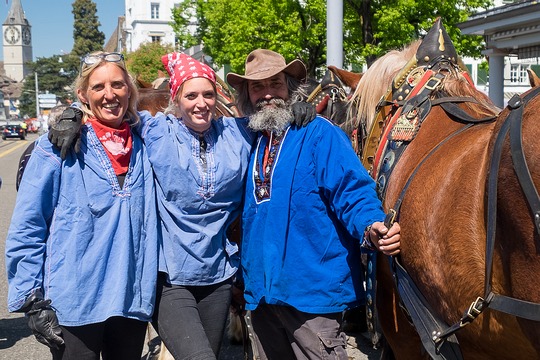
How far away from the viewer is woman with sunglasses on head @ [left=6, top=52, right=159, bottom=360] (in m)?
2.74

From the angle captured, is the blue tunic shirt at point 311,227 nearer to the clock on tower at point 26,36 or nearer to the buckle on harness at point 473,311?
the buckle on harness at point 473,311

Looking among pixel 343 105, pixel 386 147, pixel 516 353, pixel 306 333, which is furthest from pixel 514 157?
pixel 343 105

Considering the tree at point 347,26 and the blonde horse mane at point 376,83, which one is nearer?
the blonde horse mane at point 376,83

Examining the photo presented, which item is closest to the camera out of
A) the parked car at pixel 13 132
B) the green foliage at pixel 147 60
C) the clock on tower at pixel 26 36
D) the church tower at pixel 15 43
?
the green foliage at pixel 147 60

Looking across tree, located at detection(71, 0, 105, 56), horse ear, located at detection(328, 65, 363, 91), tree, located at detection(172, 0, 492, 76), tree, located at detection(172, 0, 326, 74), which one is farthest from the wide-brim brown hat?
tree, located at detection(71, 0, 105, 56)

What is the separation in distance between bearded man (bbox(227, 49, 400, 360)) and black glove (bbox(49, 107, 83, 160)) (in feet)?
2.54

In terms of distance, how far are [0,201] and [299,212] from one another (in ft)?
42.3

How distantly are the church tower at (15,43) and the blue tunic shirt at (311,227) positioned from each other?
162 metres

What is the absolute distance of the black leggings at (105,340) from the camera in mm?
2797

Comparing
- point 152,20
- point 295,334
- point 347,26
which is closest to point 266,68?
point 295,334

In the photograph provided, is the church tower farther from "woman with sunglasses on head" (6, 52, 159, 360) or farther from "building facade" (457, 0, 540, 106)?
"woman with sunglasses on head" (6, 52, 159, 360)

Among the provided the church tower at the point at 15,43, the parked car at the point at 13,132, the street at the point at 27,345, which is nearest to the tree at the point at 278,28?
the street at the point at 27,345

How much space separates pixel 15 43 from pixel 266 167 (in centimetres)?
16592

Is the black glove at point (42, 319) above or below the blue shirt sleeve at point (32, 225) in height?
below
